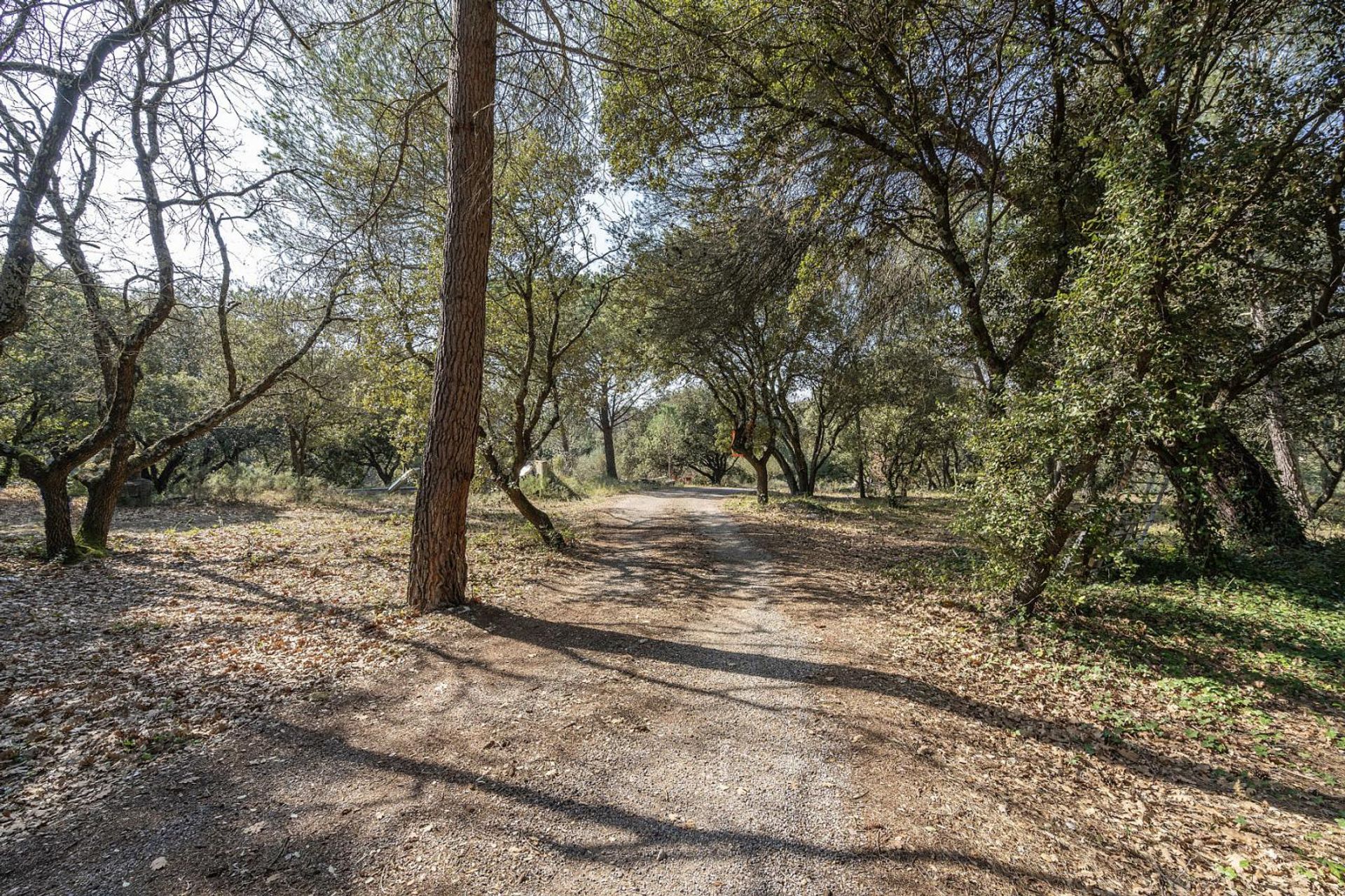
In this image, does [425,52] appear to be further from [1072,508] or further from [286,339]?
[286,339]

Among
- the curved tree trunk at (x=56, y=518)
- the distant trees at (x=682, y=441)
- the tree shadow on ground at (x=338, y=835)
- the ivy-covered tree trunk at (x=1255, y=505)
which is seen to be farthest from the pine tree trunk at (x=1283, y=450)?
the distant trees at (x=682, y=441)

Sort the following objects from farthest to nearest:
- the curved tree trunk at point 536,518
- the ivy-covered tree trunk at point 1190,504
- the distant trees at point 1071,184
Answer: the curved tree trunk at point 536,518, the distant trees at point 1071,184, the ivy-covered tree trunk at point 1190,504

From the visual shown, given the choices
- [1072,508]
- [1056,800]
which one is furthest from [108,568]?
[1072,508]

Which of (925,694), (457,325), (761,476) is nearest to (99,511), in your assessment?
(457,325)

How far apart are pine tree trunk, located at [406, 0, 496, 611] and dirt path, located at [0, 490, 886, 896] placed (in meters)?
1.32

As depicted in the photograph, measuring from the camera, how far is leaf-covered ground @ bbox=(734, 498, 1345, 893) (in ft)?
9.18

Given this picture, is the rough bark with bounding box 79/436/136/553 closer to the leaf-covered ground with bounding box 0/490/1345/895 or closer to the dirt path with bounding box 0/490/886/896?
the leaf-covered ground with bounding box 0/490/1345/895

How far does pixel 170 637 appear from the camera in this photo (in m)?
Answer: 5.06

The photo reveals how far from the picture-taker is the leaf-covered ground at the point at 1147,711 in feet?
9.18

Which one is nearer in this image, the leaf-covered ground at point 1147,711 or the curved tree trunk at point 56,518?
the leaf-covered ground at point 1147,711

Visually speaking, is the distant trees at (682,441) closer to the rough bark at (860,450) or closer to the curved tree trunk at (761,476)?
the rough bark at (860,450)

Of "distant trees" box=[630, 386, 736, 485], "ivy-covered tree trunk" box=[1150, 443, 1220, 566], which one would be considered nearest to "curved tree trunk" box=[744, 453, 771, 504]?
"ivy-covered tree trunk" box=[1150, 443, 1220, 566]

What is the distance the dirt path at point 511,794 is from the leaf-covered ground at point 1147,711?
0.80 meters

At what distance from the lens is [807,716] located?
158 inches
